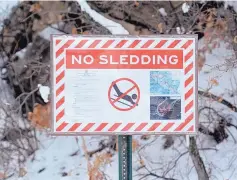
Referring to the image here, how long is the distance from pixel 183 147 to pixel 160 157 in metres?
0.23

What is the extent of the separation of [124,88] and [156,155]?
232 cm

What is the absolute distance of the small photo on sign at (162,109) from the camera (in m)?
2.61

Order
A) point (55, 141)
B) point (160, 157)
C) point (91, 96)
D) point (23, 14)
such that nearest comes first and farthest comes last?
point (91, 96) → point (160, 157) → point (55, 141) → point (23, 14)

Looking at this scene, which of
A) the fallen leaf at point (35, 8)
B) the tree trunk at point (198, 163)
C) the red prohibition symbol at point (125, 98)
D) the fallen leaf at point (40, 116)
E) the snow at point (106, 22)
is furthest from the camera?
the fallen leaf at point (35, 8)

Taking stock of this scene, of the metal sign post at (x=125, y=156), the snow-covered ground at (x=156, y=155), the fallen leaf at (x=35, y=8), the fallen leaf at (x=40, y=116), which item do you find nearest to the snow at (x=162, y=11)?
the snow-covered ground at (x=156, y=155)

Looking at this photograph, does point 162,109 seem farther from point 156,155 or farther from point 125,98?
point 156,155

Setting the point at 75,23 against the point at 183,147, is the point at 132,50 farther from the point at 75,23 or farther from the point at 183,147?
the point at 75,23

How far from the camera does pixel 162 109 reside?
8.54 ft

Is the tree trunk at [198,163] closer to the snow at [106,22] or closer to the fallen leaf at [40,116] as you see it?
the snow at [106,22]

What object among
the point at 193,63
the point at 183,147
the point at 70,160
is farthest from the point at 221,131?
the point at 193,63

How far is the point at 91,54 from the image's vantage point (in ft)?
8.63

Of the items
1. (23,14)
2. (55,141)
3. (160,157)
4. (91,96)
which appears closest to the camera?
(91,96)

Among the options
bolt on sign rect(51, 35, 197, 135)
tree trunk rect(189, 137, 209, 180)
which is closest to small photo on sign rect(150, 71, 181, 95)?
bolt on sign rect(51, 35, 197, 135)

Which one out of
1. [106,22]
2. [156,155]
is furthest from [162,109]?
[156,155]
